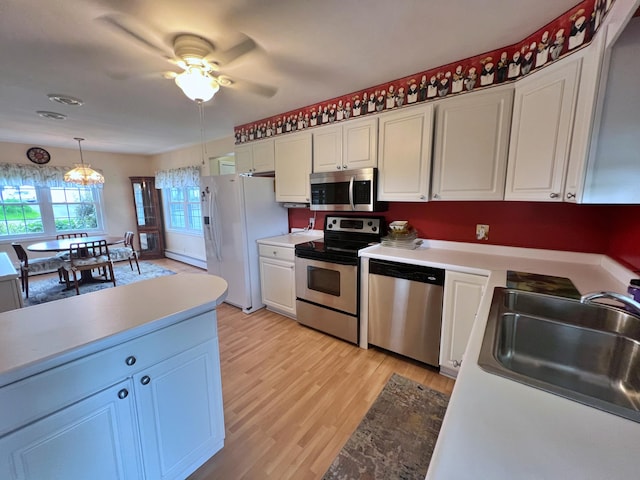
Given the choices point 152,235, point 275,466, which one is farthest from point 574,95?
point 152,235

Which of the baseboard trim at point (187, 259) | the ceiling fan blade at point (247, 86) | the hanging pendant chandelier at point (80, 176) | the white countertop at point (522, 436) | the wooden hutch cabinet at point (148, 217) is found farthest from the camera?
the wooden hutch cabinet at point (148, 217)

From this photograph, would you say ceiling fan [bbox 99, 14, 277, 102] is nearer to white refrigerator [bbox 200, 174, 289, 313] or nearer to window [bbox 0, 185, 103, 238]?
white refrigerator [bbox 200, 174, 289, 313]

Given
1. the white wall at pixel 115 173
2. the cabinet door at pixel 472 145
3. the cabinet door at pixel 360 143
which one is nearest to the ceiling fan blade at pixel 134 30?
the cabinet door at pixel 360 143

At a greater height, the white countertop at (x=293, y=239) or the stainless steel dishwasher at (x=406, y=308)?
the white countertop at (x=293, y=239)

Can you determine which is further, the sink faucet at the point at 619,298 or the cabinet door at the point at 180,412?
the cabinet door at the point at 180,412

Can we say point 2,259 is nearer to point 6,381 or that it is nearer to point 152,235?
point 6,381

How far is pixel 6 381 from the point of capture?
752 millimetres

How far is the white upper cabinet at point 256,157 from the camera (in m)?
3.29

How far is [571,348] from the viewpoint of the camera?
3.48 feet

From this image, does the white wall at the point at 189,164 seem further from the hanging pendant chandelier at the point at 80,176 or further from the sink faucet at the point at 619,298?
the sink faucet at the point at 619,298

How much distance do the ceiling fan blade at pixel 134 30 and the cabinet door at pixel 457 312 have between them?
2503mm

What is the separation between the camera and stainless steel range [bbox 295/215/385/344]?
2.44 meters

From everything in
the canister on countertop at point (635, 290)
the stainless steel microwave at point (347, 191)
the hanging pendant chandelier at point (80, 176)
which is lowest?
the canister on countertop at point (635, 290)

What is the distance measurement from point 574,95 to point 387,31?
1089mm
